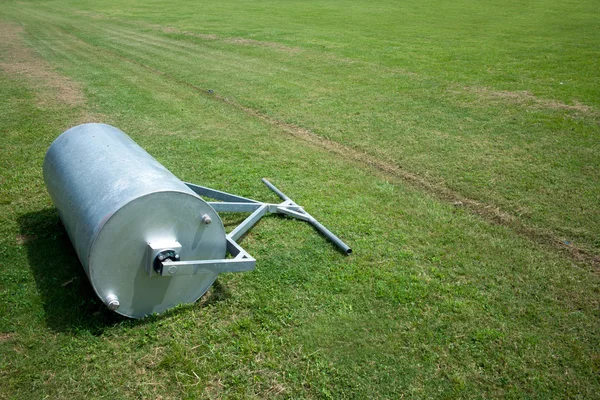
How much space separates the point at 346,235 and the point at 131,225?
309cm

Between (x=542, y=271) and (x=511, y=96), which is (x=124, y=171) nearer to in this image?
(x=542, y=271)

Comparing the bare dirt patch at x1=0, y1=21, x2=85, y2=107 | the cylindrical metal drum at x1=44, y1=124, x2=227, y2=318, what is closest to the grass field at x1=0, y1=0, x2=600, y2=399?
the bare dirt patch at x1=0, y1=21, x2=85, y2=107

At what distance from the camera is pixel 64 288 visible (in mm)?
5422

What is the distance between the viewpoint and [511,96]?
13969 millimetres

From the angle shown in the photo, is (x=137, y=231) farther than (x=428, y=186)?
No

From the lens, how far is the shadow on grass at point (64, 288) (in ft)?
16.3

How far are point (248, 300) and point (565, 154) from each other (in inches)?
293

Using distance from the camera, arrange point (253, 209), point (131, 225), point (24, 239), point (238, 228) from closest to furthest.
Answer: point (131, 225), point (238, 228), point (24, 239), point (253, 209)

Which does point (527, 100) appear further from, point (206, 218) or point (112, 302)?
point (112, 302)

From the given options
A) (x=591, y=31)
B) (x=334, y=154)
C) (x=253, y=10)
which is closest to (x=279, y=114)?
(x=334, y=154)

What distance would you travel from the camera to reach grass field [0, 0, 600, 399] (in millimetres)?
4539

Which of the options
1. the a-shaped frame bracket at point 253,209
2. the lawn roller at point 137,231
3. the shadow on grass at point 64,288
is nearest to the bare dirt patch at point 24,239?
the shadow on grass at point 64,288

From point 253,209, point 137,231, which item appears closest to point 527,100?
point 253,209

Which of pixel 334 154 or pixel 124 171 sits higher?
pixel 124 171
